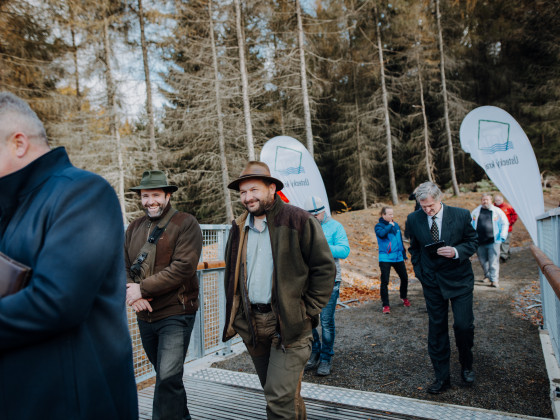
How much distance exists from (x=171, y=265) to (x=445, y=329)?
10.5ft

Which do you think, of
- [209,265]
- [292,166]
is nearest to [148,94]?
[292,166]

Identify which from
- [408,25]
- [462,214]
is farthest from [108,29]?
[462,214]

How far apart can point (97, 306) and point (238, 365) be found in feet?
14.2

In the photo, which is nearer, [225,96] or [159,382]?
[159,382]

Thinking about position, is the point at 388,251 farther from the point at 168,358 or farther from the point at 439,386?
the point at 168,358

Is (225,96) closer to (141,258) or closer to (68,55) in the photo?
(68,55)

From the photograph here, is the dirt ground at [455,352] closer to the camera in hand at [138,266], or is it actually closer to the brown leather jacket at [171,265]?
the brown leather jacket at [171,265]

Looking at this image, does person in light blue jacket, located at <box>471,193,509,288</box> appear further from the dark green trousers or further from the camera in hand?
the camera in hand

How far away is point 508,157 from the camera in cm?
705

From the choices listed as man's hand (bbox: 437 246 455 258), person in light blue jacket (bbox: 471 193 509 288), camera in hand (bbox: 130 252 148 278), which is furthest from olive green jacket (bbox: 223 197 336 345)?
person in light blue jacket (bbox: 471 193 509 288)

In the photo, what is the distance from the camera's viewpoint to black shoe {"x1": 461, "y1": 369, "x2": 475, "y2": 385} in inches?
174

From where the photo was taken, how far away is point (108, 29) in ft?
58.7

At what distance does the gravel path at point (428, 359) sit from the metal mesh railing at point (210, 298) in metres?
0.37

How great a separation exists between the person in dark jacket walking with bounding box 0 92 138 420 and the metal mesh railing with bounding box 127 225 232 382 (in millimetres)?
3775
